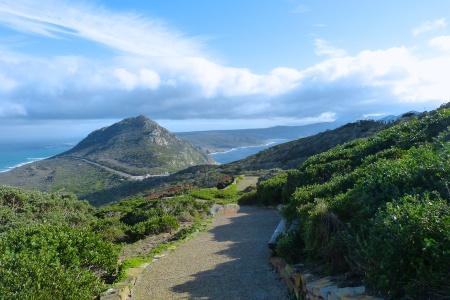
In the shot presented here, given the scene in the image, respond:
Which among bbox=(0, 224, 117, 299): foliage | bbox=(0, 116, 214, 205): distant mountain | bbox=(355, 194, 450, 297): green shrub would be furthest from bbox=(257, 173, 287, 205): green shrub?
bbox=(0, 116, 214, 205): distant mountain

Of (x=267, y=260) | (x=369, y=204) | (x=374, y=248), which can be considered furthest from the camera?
(x=267, y=260)

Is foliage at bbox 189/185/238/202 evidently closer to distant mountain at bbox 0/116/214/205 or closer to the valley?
the valley

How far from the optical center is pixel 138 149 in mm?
123125

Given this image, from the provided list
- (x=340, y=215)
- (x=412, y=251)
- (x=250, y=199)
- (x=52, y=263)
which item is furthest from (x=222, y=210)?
(x=412, y=251)

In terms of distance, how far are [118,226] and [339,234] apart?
933cm

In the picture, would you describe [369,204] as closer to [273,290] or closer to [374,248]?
[374,248]

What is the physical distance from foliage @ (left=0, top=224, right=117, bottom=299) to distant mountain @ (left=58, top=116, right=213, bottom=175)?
8971 centimetres

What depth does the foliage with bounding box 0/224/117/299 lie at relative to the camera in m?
4.83

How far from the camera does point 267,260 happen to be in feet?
25.6

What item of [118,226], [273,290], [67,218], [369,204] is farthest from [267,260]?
[67,218]

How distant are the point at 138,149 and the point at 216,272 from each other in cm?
11942

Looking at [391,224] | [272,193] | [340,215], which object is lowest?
[272,193]

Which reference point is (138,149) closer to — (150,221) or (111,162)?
(111,162)

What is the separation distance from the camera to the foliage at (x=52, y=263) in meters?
4.83
